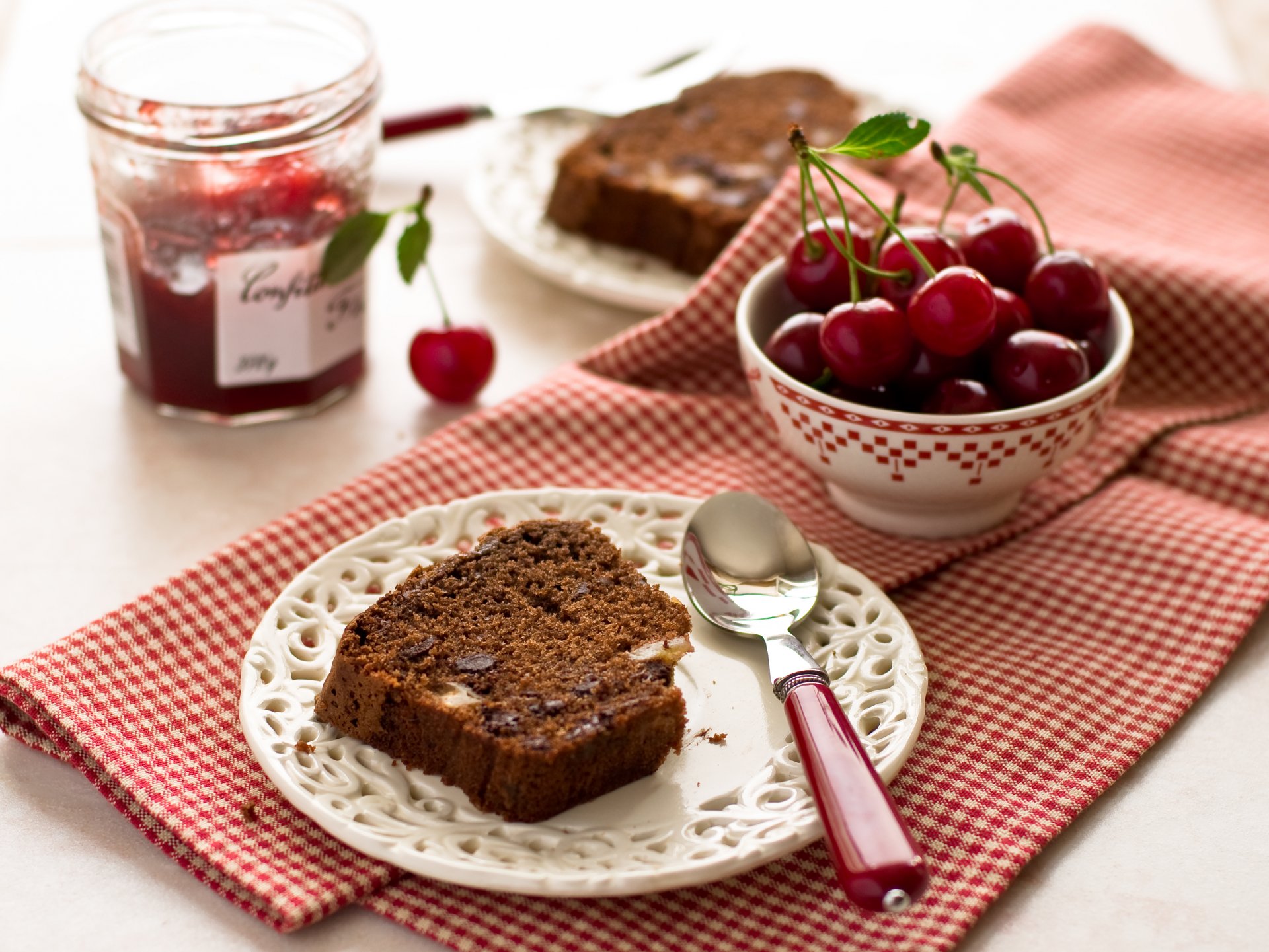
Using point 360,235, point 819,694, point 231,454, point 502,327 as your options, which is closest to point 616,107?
point 502,327

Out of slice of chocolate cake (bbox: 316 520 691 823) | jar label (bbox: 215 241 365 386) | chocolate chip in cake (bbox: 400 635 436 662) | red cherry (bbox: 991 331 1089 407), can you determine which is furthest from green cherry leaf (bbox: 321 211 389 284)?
red cherry (bbox: 991 331 1089 407)

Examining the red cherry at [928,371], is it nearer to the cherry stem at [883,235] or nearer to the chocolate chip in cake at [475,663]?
the cherry stem at [883,235]

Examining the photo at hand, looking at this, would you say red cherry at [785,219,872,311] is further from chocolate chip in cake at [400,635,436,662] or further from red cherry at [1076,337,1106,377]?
chocolate chip in cake at [400,635,436,662]

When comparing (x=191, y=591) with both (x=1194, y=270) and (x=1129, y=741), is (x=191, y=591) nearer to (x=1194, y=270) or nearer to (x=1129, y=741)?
(x=1129, y=741)

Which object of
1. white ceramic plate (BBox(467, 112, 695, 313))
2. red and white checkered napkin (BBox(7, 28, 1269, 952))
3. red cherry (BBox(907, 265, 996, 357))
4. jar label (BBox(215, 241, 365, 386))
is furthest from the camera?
white ceramic plate (BBox(467, 112, 695, 313))

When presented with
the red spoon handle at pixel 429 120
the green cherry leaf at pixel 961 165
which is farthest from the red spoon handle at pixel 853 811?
the red spoon handle at pixel 429 120

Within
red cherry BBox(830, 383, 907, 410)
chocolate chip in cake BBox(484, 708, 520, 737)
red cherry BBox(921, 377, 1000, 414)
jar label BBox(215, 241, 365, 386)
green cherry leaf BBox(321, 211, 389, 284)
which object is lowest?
jar label BBox(215, 241, 365, 386)

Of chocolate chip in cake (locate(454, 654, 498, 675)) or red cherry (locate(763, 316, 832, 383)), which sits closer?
chocolate chip in cake (locate(454, 654, 498, 675))
